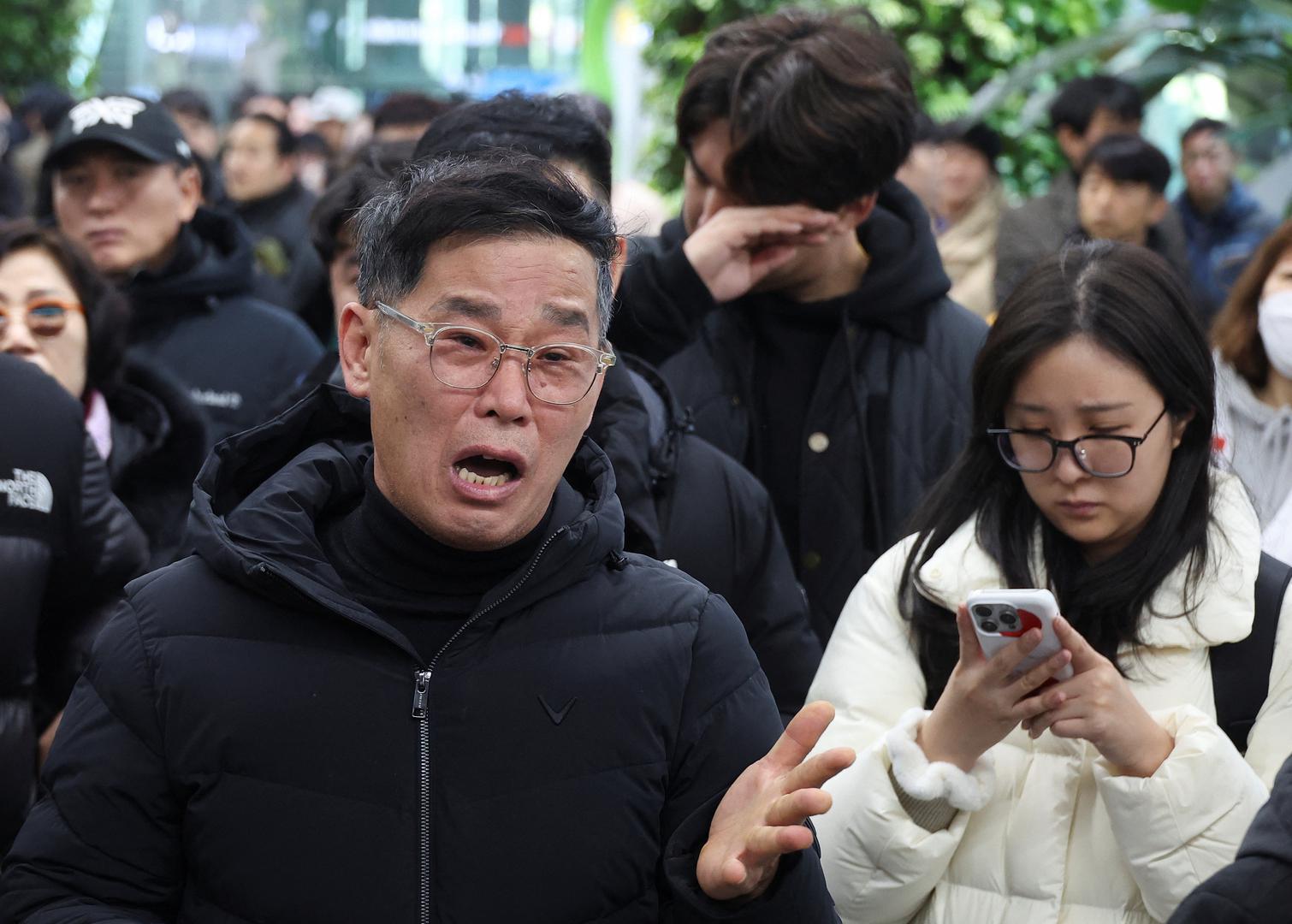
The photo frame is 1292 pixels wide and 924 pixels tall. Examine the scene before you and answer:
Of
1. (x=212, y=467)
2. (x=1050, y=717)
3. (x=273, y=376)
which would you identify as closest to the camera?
(x=212, y=467)

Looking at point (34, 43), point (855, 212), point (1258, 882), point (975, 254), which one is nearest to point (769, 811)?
point (1258, 882)

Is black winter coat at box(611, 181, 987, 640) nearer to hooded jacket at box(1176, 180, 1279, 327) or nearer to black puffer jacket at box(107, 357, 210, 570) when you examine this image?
black puffer jacket at box(107, 357, 210, 570)

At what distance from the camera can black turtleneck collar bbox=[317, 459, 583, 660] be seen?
245cm

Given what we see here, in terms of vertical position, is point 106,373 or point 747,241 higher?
point 747,241

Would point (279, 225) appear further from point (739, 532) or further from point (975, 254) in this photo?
point (739, 532)

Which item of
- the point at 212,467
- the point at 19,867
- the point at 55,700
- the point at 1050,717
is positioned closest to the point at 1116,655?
the point at 1050,717

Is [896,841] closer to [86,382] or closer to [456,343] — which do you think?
[456,343]

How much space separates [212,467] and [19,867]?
617 millimetres

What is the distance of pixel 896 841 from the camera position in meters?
2.91

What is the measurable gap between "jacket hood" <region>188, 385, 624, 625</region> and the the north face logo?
1.07 metres

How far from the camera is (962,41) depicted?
1251cm

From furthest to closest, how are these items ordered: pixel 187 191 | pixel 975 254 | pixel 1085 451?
pixel 975 254
pixel 187 191
pixel 1085 451

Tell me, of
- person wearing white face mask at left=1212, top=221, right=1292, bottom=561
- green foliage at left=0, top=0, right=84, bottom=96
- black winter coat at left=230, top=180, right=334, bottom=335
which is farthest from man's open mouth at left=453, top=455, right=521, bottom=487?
green foliage at left=0, top=0, right=84, bottom=96

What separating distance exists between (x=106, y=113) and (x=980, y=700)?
4.00m
